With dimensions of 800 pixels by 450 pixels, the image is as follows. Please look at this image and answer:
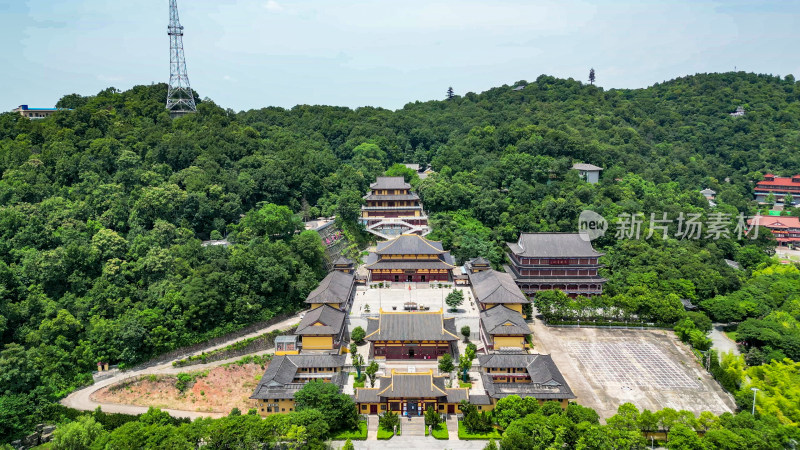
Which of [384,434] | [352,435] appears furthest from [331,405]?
[384,434]

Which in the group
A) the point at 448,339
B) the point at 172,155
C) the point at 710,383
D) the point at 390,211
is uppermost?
the point at 172,155

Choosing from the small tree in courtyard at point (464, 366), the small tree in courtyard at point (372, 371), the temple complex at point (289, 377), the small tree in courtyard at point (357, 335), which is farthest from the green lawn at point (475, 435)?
the small tree in courtyard at point (357, 335)

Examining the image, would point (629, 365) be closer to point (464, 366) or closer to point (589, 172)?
point (464, 366)

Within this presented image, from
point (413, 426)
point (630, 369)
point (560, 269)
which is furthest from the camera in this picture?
point (560, 269)

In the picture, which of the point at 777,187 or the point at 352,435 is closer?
the point at 352,435

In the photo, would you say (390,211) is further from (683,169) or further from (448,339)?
(683,169)

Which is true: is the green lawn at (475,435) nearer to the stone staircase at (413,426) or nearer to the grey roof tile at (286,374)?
the stone staircase at (413,426)

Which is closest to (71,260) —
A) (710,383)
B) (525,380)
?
(525,380)
